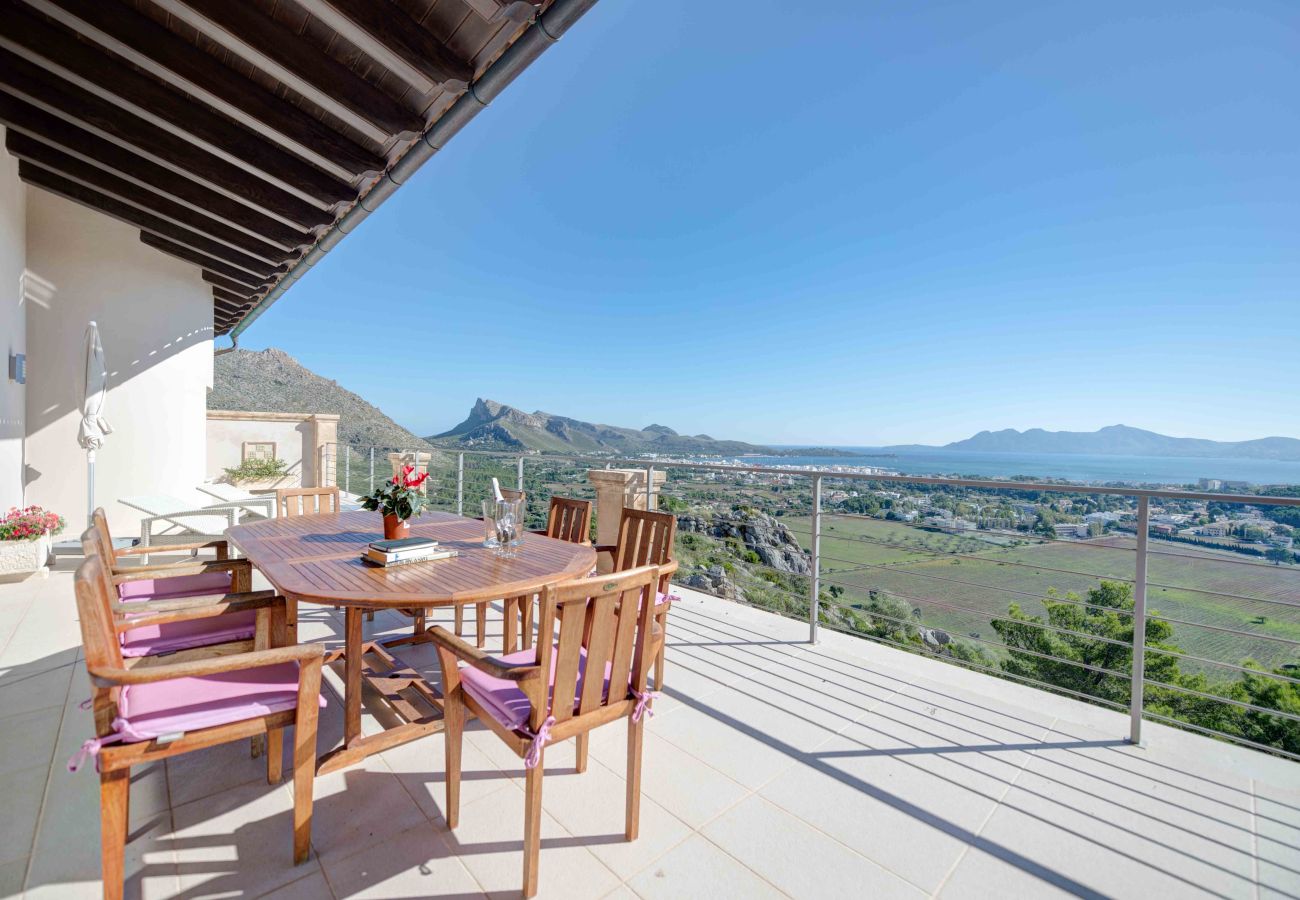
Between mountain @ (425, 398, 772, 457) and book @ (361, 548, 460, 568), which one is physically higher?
mountain @ (425, 398, 772, 457)

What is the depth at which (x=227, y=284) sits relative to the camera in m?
6.54

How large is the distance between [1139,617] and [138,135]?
631 centimetres

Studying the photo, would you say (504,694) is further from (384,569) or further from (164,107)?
(164,107)

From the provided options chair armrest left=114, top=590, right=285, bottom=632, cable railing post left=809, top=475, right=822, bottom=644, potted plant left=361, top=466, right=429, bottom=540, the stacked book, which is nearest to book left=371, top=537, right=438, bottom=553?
the stacked book

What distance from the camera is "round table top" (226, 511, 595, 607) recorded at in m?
1.52

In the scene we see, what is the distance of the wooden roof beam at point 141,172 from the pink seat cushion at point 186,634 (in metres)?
3.88

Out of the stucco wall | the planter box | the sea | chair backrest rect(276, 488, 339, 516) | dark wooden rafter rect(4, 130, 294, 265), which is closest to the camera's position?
chair backrest rect(276, 488, 339, 516)

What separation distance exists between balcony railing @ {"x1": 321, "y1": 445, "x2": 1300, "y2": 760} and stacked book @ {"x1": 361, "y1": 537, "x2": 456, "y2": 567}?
181cm

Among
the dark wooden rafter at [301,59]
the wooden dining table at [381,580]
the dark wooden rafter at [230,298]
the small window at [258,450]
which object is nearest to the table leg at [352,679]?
the wooden dining table at [381,580]

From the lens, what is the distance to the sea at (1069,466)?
376 centimetres

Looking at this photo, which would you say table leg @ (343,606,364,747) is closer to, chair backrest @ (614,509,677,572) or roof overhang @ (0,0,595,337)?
chair backrest @ (614,509,677,572)

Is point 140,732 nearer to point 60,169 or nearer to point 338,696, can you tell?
point 338,696

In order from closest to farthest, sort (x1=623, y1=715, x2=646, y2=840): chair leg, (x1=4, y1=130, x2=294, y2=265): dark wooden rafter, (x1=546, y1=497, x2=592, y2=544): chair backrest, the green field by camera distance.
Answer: (x1=623, y1=715, x2=646, y2=840): chair leg < the green field < (x1=546, y1=497, x2=592, y2=544): chair backrest < (x1=4, y1=130, x2=294, y2=265): dark wooden rafter

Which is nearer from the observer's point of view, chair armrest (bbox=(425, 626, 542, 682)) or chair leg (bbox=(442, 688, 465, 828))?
chair armrest (bbox=(425, 626, 542, 682))
